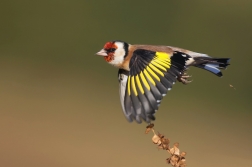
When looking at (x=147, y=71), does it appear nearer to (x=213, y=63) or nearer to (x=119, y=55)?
(x=119, y=55)

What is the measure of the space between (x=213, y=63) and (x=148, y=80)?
405 mm

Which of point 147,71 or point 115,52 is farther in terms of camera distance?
point 115,52

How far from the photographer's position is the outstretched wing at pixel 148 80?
1871mm

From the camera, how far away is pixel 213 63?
225 centimetres

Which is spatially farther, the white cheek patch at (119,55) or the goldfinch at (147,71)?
the white cheek patch at (119,55)

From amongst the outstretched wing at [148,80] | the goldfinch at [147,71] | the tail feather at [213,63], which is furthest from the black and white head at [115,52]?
the tail feather at [213,63]

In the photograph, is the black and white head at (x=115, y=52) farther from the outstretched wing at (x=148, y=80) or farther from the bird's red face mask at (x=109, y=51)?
the outstretched wing at (x=148, y=80)

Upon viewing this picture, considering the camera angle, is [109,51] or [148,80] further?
[109,51]

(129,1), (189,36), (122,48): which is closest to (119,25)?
(129,1)

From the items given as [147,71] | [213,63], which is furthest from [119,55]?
[213,63]

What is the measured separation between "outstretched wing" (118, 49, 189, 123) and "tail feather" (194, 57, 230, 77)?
13cm

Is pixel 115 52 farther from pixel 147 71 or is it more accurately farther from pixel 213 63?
pixel 213 63

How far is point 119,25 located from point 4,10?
1.49m

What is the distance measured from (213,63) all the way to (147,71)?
1.23 feet
